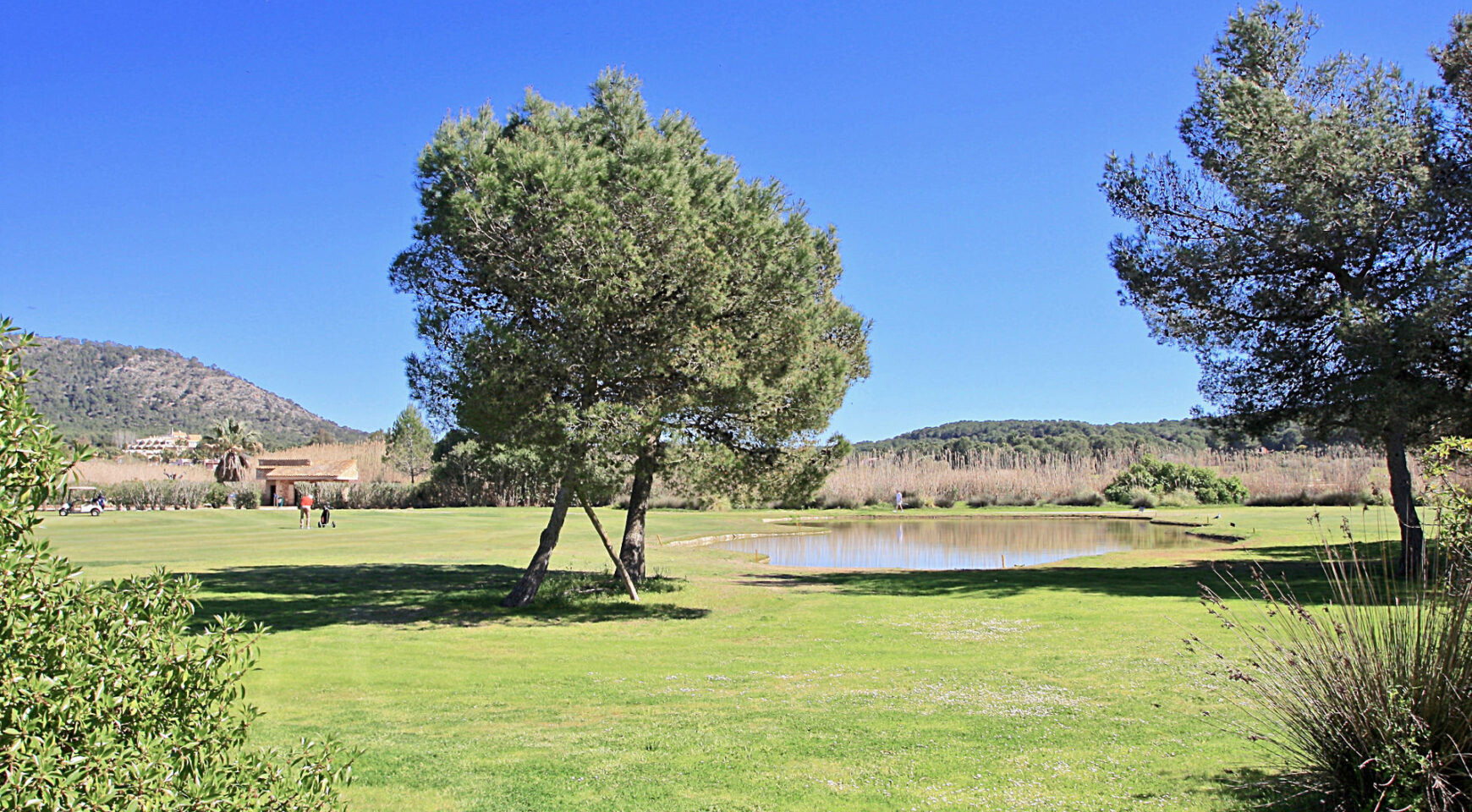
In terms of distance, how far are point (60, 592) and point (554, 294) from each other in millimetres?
12407

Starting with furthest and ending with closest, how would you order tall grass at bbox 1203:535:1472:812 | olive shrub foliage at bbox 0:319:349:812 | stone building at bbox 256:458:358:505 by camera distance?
stone building at bbox 256:458:358:505 → tall grass at bbox 1203:535:1472:812 → olive shrub foliage at bbox 0:319:349:812

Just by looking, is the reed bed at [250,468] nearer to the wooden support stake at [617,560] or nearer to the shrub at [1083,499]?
the shrub at [1083,499]

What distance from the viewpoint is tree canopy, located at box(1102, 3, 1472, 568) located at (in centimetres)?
1928

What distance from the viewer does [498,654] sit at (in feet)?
41.7

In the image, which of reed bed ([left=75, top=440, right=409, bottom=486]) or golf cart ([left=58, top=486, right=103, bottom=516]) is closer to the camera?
golf cart ([left=58, top=486, right=103, bottom=516])

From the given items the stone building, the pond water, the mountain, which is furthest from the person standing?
the mountain

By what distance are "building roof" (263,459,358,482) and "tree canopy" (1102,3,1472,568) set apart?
58.6 meters

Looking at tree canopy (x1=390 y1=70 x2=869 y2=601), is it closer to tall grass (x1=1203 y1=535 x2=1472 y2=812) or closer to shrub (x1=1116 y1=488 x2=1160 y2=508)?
tall grass (x1=1203 y1=535 x2=1472 y2=812)

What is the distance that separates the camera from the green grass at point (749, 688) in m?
6.35

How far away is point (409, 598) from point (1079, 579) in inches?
587

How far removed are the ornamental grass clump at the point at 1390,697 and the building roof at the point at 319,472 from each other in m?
68.2

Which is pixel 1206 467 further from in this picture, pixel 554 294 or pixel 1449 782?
pixel 1449 782

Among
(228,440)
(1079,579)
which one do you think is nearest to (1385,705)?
(1079,579)

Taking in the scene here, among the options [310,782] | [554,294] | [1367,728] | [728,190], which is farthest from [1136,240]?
[310,782]
